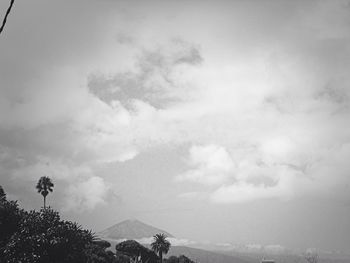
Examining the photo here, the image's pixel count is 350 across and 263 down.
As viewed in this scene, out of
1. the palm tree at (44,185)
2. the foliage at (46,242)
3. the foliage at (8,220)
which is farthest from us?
the palm tree at (44,185)

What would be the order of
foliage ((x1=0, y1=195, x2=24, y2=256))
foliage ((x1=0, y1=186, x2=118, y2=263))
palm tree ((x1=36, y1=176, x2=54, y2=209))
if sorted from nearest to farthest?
1. foliage ((x1=0, y1=186, x2=118, y2=263))
2. foliage ((x1=0, y1=195, x2=24, y2=256))
3. palm tree ((x1=36, y1=176, x2=54, y2=209))

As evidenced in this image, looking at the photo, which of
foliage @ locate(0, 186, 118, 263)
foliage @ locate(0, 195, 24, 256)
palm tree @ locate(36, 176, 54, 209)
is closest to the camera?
foliage @ locate(0, 186, 118, 263)

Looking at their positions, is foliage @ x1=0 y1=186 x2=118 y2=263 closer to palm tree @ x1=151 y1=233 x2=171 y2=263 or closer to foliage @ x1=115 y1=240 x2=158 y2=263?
palm tree @ x1=151 y1=233 x2=171 y2=263

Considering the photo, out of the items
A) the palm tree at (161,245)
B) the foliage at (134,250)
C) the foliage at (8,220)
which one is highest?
the foliage at (8,220)

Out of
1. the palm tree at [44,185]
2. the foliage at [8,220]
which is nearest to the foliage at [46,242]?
the foliage at [8,220]

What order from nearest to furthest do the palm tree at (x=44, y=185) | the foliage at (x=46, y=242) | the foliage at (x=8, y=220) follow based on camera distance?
the foliage at (x=46, y=242)
the foliage at (x=8, y=220)
the palm tree at (x=44, y=185)

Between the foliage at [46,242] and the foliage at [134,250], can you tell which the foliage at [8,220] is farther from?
the foliage at [134,250]

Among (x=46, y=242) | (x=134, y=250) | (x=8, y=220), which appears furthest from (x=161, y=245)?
(x=46, y=242)

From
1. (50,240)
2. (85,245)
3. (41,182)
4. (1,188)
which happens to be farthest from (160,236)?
Answer: (50,240)

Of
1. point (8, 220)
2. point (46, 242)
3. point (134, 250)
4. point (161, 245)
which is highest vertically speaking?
point (8, 220)

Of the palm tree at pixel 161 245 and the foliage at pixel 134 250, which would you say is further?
the foliage at pixel 134 250

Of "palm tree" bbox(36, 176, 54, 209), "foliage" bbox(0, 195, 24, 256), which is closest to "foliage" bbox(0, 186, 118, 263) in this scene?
"foliage" bbox(0, 195, 24, 256)

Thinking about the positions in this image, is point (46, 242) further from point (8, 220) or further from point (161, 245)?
point (161, 245)

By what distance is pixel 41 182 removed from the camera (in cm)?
9569
